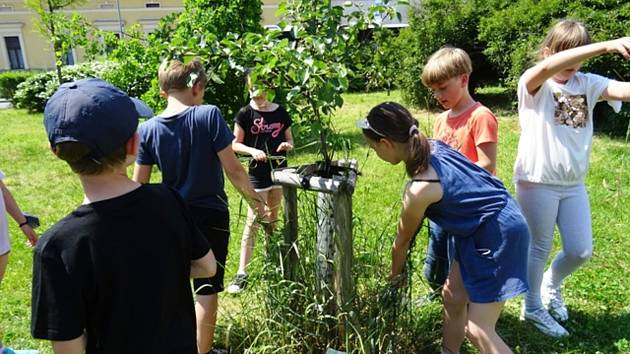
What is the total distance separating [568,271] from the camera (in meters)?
2.93

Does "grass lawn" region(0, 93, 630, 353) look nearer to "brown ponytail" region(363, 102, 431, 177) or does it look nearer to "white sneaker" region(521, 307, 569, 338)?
"white sneaker" region(521, 307, 569, 338)

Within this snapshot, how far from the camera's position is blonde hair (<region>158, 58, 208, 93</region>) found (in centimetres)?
249

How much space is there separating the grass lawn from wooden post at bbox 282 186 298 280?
0.13m

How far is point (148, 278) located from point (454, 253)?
4.78 ft

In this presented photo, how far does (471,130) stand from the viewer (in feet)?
8.48

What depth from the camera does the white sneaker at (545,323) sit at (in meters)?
2.88

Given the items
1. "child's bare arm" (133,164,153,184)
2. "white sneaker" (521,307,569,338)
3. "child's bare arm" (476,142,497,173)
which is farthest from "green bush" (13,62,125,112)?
"white sneaker" (521,307,569,338)

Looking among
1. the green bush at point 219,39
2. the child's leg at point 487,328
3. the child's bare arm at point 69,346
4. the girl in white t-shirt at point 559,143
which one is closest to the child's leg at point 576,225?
the girl in white t-shirt at point 559,143

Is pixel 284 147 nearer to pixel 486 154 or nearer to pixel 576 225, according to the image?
pixel 486 154

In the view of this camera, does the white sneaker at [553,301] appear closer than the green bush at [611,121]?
Yes

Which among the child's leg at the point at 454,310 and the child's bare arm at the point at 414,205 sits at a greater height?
the child's bare arm at the point at 414,205

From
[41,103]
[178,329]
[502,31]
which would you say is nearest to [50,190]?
[178,329]

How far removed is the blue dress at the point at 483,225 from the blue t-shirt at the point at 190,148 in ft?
3.47

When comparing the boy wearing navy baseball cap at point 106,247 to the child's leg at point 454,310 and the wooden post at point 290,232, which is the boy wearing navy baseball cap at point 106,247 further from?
the child's leg at point 454,310
